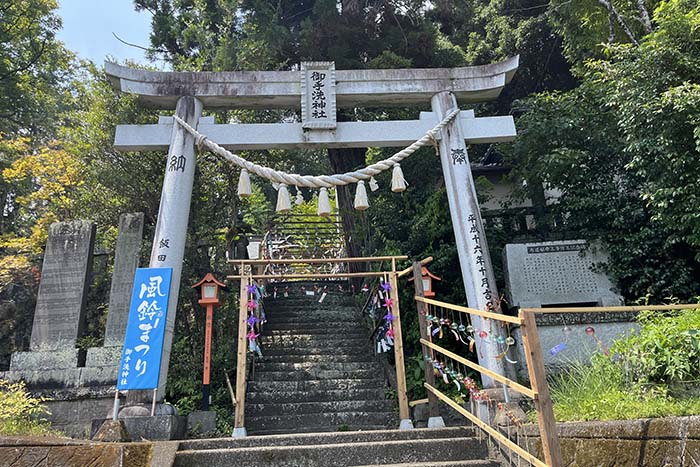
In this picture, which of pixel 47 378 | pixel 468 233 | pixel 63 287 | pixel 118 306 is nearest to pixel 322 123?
pixel 468 233

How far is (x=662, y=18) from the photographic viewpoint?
6.97 metres

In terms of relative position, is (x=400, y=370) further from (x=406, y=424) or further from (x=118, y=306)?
(x=118, y=306)

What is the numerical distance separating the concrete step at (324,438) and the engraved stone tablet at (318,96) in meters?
4.48

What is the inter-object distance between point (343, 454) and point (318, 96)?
523 cm

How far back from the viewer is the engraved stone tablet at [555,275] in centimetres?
778

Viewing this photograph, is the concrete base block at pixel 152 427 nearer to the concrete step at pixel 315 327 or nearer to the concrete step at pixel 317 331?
the concrete step at pixel 317 331

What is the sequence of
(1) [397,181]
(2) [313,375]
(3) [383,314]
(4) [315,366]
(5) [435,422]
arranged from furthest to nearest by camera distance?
(4) [315,366]
(2) [313,375]
(3) [383,314]
(1) [397,181]
(5) [435,422]

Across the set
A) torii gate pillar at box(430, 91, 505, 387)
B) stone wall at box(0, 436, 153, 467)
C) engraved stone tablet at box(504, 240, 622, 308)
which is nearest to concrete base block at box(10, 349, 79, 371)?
stone wall at box(0, 436, 153, 467)

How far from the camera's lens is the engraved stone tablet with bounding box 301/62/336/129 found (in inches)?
283

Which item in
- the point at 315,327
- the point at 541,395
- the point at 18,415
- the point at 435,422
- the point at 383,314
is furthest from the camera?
the point at 315,327

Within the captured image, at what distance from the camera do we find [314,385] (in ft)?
23.9

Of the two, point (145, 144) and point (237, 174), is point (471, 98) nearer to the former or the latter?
point (237, 174)

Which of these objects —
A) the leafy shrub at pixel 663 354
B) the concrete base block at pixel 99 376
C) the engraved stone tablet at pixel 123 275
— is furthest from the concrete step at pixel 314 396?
the leafy shrub at pixel 663 354

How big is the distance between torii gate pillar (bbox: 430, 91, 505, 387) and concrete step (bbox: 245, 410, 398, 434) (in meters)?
1.57
